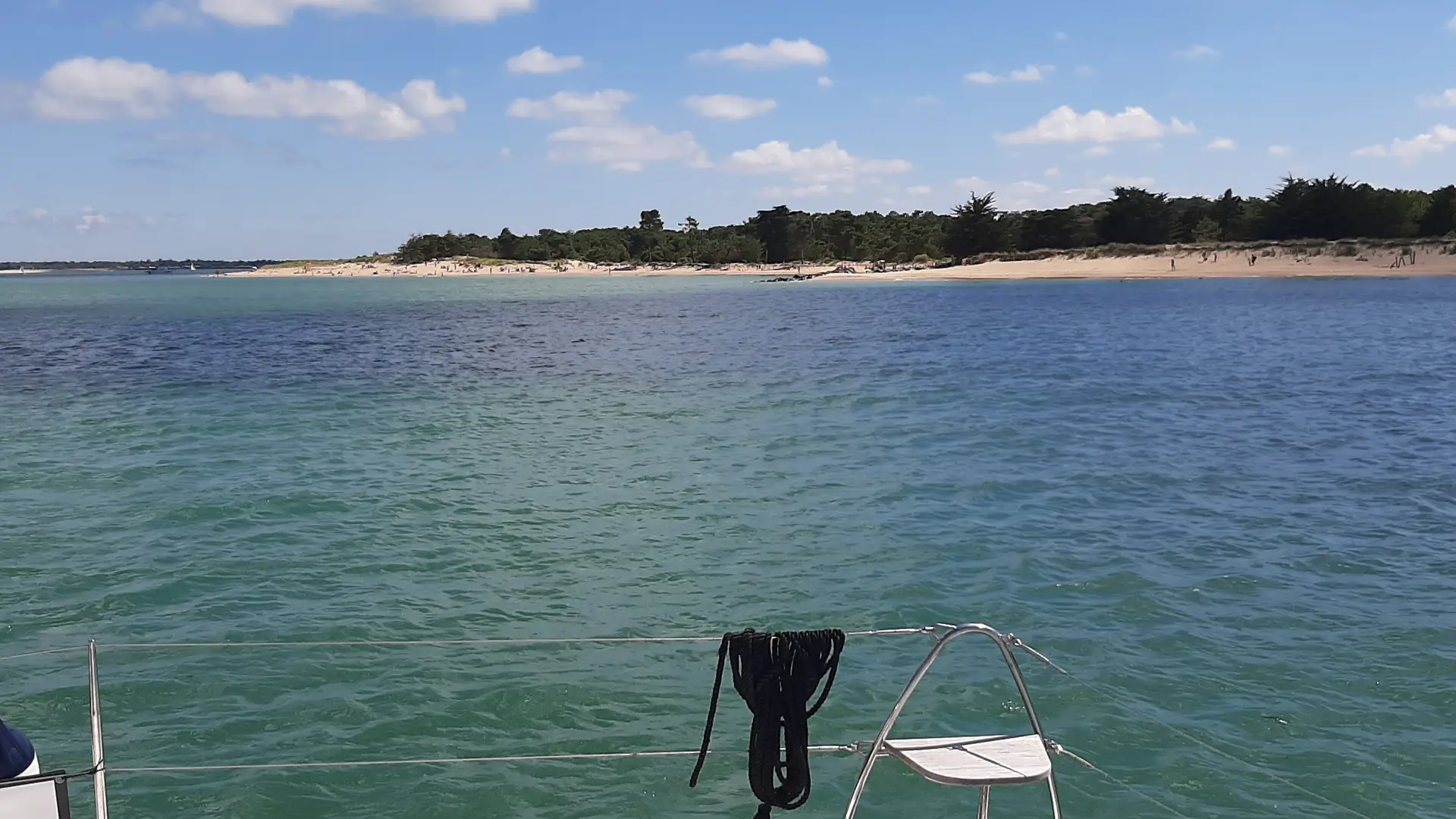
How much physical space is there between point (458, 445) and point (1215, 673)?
1455cm

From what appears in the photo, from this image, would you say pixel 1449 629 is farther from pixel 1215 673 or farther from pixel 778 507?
pixel 778 507

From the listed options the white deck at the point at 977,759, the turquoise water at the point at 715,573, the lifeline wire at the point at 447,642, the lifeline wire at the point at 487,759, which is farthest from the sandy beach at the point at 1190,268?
the white deck at the point at 977,759

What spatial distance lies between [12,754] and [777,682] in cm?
313

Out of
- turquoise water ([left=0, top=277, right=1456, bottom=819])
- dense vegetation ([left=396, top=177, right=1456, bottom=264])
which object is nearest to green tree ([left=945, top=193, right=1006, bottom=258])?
dense vegetation ([left=396, top=177, right=1456, bottom=264])

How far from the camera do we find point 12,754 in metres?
4.29

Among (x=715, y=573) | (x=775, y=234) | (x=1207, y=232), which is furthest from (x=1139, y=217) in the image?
(x=715, y=573)

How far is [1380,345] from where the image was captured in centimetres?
3562

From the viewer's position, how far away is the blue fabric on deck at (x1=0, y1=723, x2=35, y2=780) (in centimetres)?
423

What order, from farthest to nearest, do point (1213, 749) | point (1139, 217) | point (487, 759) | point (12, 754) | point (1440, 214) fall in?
1. point (1139, 217)
2. point (1440, 214)
3. point (1213, 749)
4. point (487, 759)
5. point (12, 754)

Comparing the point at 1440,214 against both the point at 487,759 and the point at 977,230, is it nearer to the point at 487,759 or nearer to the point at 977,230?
the point at 977,230

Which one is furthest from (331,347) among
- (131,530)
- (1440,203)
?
(1440,203)

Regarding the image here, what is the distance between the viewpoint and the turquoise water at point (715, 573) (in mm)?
7660

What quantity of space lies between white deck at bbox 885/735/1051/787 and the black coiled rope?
17.0 inches

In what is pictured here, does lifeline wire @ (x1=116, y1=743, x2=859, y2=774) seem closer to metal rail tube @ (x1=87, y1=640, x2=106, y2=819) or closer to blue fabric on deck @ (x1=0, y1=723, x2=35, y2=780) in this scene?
metal rail tube @ (x1=87, y1=640, x2=106, y2=819)
